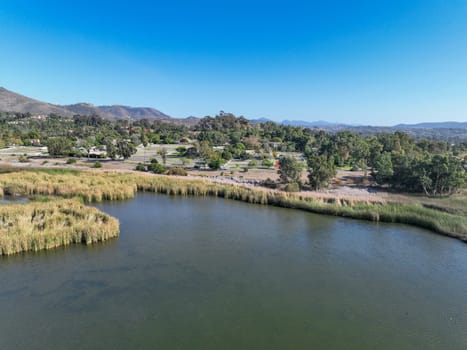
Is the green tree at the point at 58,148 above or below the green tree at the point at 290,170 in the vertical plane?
above

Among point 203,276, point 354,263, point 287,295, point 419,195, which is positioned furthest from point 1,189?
point 419,195

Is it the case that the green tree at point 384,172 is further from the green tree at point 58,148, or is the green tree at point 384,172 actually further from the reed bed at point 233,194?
the green tree at point 58,148

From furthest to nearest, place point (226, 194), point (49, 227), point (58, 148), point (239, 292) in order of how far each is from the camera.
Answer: point (58, 148) → point (226, 194) → point (49, 227) → point (239, 292)

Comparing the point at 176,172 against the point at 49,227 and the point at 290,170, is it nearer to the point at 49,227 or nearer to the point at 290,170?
the point at 290,170

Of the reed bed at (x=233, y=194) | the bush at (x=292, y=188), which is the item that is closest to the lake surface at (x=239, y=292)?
the reed bed at (x=233, y=194)

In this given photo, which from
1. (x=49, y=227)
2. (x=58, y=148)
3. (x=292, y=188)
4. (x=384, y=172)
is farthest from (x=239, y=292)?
(x=58, y=148)

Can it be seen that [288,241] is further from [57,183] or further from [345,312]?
[57,183]

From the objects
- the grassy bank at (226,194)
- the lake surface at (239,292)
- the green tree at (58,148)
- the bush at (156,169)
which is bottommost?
the lake surface at (239,292)
